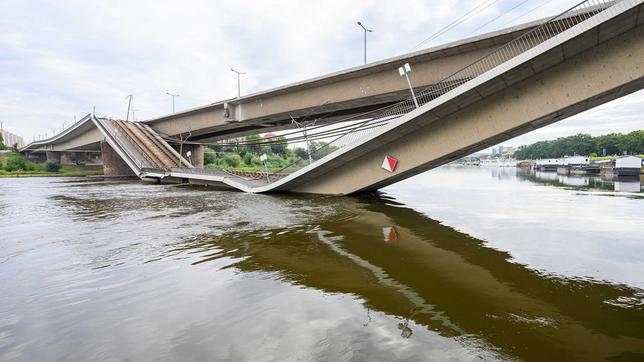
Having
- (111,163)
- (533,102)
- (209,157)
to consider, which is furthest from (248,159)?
(533,102)

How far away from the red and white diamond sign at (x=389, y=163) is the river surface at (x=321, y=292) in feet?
22.3

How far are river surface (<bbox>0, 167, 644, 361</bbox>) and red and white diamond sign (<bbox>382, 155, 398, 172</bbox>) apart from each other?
6.81 m

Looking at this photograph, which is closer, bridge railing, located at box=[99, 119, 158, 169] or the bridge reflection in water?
the bridge reflection in water

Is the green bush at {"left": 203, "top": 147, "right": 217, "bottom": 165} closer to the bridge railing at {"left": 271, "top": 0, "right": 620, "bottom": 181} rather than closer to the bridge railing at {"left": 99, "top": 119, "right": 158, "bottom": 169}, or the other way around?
the bridge railing at {"left": 99, "top": 119, "right": 158, "bottom": 169}

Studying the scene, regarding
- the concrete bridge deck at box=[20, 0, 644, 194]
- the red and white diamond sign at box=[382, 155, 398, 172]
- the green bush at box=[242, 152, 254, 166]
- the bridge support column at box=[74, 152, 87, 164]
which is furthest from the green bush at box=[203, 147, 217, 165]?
the red and white diamond sign at box=[382, 155, 398, 172]

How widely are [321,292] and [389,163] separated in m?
13.0

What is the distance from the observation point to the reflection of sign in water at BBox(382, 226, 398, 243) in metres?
8.93

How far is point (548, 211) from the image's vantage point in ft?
44.0

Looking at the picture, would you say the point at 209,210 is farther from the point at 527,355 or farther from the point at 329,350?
the point at 527,355

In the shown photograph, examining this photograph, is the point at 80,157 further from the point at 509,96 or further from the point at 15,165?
the point at 509,96

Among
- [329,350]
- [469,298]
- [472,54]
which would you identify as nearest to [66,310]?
[329,350]

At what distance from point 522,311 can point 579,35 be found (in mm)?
10456

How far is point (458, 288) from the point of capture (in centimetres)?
519

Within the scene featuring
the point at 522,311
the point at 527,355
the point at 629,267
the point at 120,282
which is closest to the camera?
the point at 527,355
